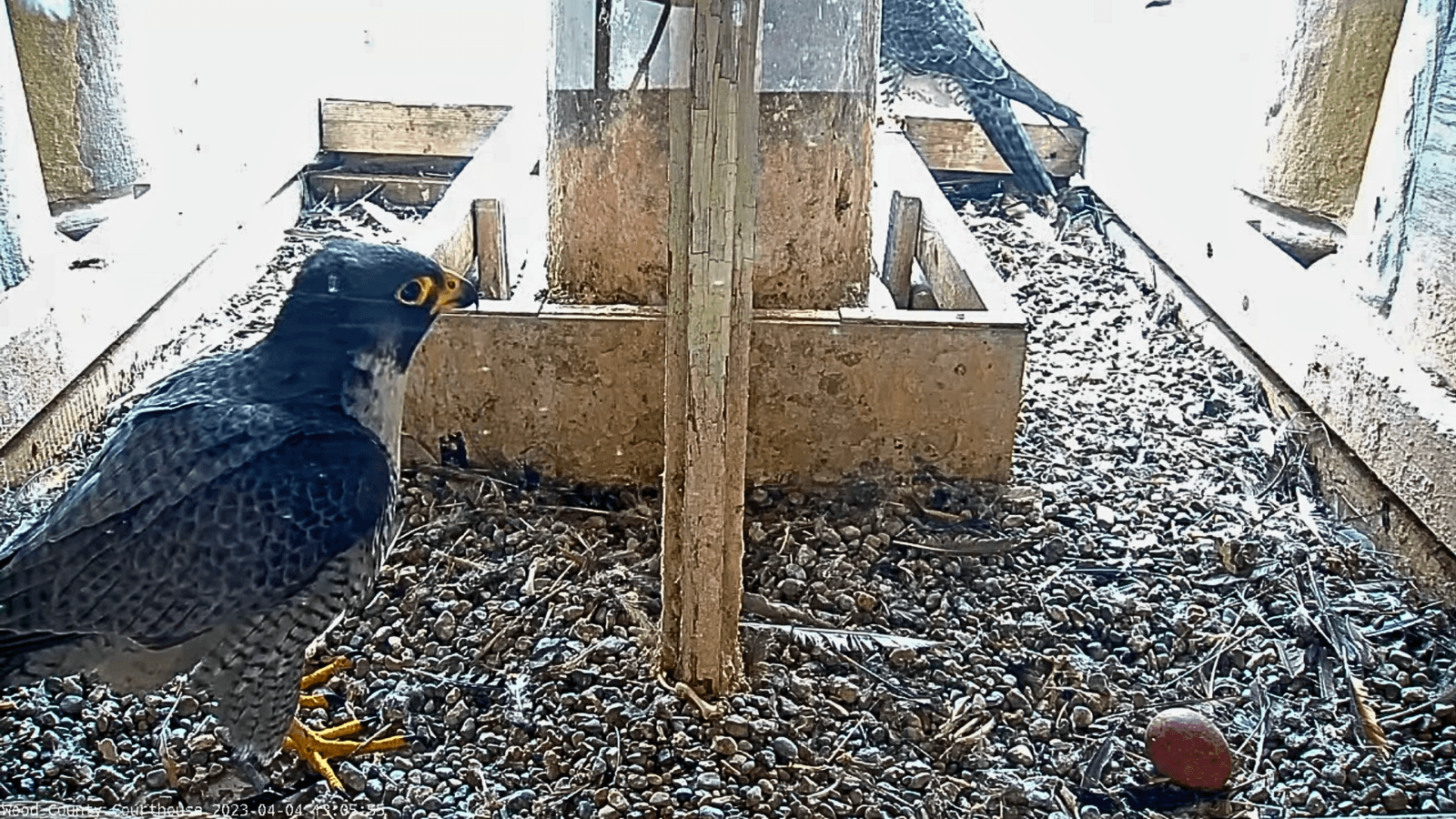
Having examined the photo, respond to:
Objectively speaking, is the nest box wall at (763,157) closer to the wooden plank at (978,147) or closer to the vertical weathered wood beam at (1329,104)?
the vertical weathered wood beam at (1329,104)

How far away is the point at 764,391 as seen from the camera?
2.51 meters

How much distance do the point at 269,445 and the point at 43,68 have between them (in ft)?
6.46

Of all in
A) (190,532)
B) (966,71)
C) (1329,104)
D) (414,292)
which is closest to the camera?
(190,532)

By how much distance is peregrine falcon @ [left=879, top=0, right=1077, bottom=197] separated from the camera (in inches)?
146

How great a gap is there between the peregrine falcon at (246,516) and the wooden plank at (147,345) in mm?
641

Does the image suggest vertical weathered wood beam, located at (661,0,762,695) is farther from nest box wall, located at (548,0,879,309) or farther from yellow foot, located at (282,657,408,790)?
nest box wall, located at (548,0,879,309)

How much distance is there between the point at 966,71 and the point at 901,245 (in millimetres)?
882

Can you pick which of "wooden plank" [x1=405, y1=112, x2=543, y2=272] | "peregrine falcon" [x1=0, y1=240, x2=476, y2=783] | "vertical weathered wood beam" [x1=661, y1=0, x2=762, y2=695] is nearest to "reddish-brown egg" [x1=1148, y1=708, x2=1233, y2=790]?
"vertical weathered wood beam" [x1=661, y1=0, x2=762, y2=695]

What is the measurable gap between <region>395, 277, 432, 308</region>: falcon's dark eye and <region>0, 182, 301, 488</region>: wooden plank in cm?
95

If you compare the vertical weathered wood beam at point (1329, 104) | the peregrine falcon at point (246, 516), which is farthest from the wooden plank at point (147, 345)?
the vertical weathered wood beam at point (1329, 104)

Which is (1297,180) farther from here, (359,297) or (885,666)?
(359,297)

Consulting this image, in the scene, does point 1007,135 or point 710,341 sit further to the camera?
point 1007,135

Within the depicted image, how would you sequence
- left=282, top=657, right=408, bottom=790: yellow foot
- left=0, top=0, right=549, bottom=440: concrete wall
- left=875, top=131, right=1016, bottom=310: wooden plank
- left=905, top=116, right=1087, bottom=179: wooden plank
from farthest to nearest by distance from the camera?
left=905, top=116, right=1087, bottom=179: wooden plank → left=875, top=131, right=1016, bottom=310: wooden plank → left=0, top=0, right=549, bottom=440: concrete wall → left=282, top=657, right=408, bottom=790: yellow foot

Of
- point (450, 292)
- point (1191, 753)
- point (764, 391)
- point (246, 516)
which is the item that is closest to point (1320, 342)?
point (764, 391)
